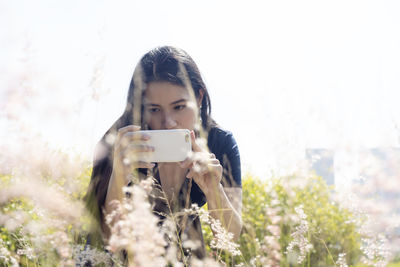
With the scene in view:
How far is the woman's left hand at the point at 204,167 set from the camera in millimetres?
1591

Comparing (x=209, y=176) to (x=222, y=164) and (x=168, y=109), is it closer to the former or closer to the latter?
(x=168, y=109)

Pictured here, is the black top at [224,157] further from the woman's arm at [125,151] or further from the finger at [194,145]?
the woman's arm at [125,151]

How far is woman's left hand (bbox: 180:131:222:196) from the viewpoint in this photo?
5.22 feet

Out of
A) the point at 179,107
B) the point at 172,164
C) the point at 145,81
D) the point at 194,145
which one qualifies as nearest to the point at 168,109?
the point at 179,107

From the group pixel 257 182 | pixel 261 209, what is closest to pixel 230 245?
pixel 261 209

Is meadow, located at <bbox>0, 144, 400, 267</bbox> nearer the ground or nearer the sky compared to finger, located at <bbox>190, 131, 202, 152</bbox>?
nearer the ground

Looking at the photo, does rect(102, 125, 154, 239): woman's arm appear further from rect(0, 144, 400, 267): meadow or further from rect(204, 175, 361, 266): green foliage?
rect(204, 175, 361, 266): green foliage

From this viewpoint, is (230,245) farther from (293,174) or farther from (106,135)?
(106,135)

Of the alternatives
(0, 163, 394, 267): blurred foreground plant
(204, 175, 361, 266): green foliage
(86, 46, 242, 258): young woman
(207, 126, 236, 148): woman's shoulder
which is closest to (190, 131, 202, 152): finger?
(86, 46, 242, 258): young woman

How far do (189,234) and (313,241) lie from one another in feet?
5.82

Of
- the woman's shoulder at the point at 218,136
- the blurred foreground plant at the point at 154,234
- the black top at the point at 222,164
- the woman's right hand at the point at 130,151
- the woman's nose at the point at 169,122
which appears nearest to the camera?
the blurred foreground plant at the point at 154,234

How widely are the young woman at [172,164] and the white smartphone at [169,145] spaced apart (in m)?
0.04

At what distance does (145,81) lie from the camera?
7.25 ft

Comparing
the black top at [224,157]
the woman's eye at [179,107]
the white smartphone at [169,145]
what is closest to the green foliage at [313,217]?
the black top at [224,157]
